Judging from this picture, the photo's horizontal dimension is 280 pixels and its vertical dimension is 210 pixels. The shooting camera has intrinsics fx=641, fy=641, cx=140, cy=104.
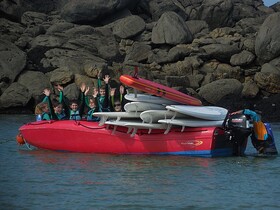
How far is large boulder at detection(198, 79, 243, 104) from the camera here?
29.1 m

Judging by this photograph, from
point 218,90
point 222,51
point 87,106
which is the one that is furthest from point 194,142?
point 222,51

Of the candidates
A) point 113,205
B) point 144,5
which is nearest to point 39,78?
point 144,5

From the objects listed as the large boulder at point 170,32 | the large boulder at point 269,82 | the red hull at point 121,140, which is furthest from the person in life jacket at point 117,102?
the large boulder at point 170,32

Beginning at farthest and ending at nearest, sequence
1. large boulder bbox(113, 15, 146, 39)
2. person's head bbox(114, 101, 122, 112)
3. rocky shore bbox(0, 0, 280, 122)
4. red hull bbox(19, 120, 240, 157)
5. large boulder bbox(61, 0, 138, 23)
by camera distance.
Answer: large boulder bbox(61, 0, 138, 23) < large boulder bbox(113, 15, 146, 39) < rocky shore bbox(0, 0, 280, 122) < person's head bbox(114, 101, 122, 112) < red hull bbox(19, 120, 240, 157)

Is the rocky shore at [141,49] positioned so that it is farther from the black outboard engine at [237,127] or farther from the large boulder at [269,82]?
the black outboard engine at [237,127]

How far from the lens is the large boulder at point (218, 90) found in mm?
29078

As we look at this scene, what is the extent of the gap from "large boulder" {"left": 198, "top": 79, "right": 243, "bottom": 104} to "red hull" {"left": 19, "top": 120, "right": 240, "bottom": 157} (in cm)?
1541

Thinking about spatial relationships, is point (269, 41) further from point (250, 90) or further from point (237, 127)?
point (237, 127)

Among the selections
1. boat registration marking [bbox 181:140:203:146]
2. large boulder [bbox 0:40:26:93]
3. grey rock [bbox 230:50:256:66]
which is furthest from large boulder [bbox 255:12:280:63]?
boat registration marking [bbox 181:140:203:146]

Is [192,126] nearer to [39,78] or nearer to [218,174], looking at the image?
[218,174]

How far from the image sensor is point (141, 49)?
34781 millimetres

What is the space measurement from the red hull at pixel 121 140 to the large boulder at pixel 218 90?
15.4m

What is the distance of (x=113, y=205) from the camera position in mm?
9062

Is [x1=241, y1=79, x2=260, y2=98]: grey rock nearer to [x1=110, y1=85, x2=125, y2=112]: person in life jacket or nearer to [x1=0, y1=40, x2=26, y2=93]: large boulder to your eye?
[x1=0, y1=40, x2=26, y2=93]: large boulder
